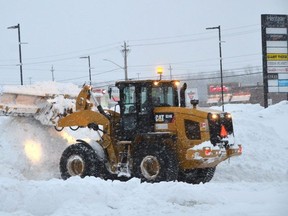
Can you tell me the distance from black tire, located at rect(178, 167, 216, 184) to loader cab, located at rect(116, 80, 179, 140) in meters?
1.56

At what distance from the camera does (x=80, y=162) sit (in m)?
12.7

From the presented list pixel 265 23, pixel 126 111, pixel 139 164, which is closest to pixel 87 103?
pixel 126 111

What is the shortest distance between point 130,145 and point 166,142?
0.99 m

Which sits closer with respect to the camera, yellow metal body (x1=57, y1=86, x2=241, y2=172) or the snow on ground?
the snow on ground

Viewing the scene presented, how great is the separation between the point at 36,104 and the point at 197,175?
4.76 m

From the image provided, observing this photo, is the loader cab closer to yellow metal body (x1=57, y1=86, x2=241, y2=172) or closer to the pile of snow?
yellow metal body (x1=57, y1=86, x2=241, y2=172)

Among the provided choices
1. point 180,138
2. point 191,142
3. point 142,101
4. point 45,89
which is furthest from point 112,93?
point 45,89

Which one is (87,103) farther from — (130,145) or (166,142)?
(166,142)

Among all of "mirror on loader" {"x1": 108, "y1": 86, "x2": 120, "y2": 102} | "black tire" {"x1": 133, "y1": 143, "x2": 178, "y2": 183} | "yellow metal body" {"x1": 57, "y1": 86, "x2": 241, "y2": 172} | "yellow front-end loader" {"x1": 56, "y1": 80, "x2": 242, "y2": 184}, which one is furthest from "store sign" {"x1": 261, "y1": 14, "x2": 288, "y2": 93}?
"black tire" {"x1": 133, "y1": 143, "x2": 178, "y2": 183}

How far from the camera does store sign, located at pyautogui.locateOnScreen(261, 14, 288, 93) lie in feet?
121

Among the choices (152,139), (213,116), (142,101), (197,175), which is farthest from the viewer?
(197,175)

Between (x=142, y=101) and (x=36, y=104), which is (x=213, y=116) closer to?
(x=142, y=101)

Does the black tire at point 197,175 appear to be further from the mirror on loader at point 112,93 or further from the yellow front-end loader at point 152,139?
the mirror on loader at point 112,93

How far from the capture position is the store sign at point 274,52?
3684cm
